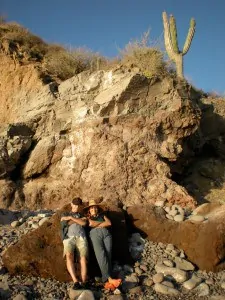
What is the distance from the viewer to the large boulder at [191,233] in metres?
5.25

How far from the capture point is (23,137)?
29.5 feet

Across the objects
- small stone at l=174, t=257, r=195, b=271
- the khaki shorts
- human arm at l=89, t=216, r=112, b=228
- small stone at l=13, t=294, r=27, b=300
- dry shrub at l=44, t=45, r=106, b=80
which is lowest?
small stone at l=13, t=294, r=27, b=300

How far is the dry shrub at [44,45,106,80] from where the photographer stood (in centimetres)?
1064

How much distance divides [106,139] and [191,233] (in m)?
3.48

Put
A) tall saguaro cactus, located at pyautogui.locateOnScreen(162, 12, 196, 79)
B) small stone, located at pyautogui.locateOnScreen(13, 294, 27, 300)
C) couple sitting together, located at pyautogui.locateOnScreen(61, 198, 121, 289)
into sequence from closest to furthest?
small stone, located at pyautogui.locateOnScreen(13, 294, 27, 300) → couple sitting together, located at pyautogui.locateOnScreen(61, 198, 121, 289) → tall saguaro cactus, located at pyautogui.locateOnScreen(162, 12, 196, 79)

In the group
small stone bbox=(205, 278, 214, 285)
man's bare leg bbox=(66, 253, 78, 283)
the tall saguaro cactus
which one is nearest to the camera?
man's bare leg bbox=(66, 253, 78, 283)

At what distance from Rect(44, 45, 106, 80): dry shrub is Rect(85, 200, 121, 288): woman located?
19.4 feet

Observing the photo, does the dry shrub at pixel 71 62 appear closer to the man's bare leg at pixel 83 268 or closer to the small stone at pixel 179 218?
the small stone at pixel 179 218

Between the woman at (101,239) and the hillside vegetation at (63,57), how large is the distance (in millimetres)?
4824

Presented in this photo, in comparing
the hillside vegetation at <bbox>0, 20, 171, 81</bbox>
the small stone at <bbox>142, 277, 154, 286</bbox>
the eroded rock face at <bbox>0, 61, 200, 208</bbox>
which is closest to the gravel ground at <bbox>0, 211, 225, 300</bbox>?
the small stone at <bbox>142, 277, 154, 286</bbox>

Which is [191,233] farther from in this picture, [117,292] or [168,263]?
[117,292]

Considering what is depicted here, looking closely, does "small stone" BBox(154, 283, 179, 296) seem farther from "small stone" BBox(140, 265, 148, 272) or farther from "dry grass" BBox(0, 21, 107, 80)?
"dry grass" BBox(0, 21, 107, 80)

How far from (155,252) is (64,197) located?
3476mm

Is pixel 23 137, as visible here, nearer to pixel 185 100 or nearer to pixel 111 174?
pixel 111 174
